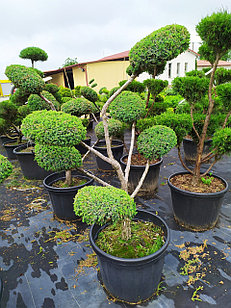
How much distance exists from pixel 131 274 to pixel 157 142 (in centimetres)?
114

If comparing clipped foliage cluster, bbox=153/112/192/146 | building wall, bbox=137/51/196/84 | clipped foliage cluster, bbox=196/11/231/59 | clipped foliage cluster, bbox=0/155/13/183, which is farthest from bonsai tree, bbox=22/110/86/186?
building wall, bbox=137/51/196/84

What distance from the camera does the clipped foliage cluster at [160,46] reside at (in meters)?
1.51

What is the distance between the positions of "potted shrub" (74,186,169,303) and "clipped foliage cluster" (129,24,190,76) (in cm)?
102

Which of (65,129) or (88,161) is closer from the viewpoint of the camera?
(65,129)

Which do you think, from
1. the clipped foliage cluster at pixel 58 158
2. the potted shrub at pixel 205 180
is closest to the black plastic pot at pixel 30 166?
the clipped foliage cluster at pixel 58 158

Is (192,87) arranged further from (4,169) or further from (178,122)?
(4,169)

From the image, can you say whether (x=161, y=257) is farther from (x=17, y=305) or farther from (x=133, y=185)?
(x=133, y=185)

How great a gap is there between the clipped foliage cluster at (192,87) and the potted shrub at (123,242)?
143cm

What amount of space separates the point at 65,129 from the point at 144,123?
1.28 m

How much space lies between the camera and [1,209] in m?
2.97

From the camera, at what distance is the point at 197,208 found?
2230 millimetres

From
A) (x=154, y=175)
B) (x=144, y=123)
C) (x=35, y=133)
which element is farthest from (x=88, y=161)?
(x=35, y=133)

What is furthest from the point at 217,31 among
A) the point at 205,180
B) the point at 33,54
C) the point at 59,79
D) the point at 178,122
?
the point at 59,79

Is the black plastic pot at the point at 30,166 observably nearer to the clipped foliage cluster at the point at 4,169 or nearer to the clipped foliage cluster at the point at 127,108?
the clipped foliage cluster at the point at 4,169
